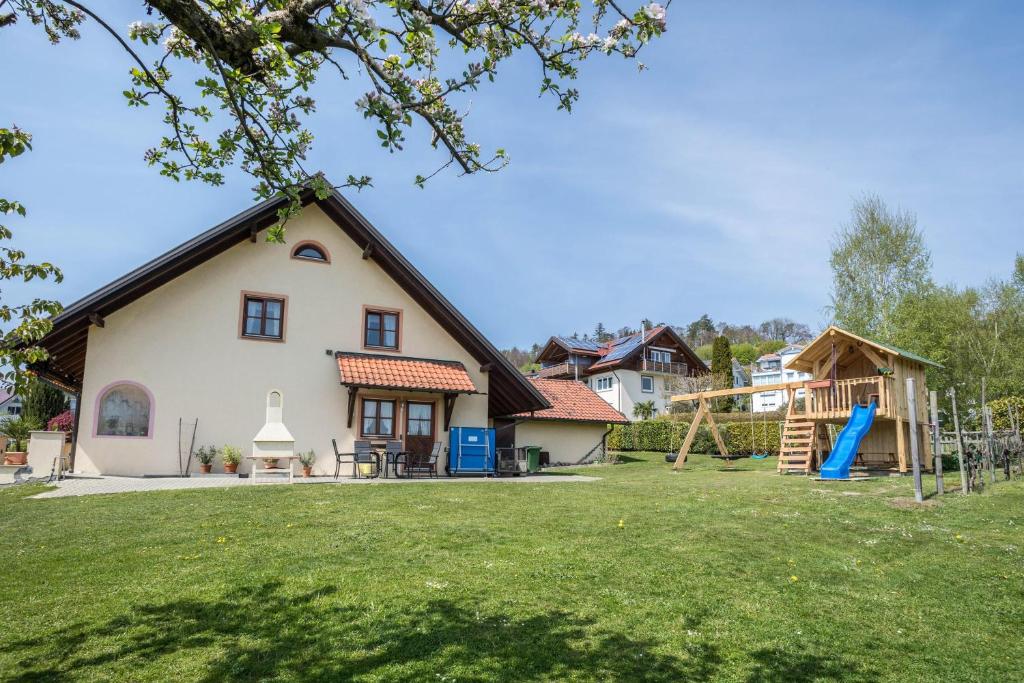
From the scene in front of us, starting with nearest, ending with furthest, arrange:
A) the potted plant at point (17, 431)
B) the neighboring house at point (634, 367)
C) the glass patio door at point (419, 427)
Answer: the glass patio door at point (419, 427)
the potted plant at point (17, 431)
the neighboring house at point (634, 367)

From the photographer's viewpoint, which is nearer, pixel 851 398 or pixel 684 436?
pixel 851 398

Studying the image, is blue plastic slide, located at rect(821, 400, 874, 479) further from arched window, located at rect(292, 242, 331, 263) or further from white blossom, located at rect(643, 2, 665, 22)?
white blossom, located at rect(643, 2, 665, 22)

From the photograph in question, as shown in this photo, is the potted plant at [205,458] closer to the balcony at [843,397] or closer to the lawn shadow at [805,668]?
the lawn shadow at [805,668]

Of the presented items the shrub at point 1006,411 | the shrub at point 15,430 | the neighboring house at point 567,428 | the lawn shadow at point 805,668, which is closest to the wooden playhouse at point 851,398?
the shrub at point 1006,411

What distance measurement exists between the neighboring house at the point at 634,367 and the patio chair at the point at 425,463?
38.2m

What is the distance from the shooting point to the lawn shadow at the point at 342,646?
15.6 feet

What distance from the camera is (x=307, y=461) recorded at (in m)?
18.4

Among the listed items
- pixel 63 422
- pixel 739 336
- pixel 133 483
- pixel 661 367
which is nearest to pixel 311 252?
pixel 133 483

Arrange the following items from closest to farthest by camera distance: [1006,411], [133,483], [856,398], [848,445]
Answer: [133,483]
[848,445]
[856,398]
[1006,411]

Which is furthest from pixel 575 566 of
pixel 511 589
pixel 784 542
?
pixel 784 542

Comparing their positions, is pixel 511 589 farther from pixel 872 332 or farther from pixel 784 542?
pixel 872 332

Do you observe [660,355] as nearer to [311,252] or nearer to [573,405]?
[573,405]

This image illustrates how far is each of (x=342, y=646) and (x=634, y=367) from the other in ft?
179

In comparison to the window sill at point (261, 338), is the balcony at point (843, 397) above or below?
below
